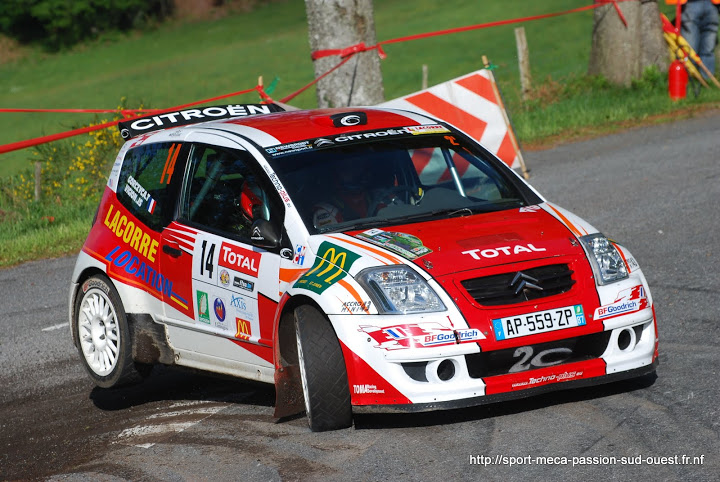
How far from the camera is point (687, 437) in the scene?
5.00 metres

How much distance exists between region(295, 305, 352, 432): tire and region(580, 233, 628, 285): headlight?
A: 140cm

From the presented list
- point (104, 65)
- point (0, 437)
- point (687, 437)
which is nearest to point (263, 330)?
point (0, 437)

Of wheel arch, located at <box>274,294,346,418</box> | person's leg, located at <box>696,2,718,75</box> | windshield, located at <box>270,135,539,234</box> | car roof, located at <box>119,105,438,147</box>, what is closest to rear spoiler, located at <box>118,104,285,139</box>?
car roof, located at <box>119,105,438,147</box>

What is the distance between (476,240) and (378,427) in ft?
3.60

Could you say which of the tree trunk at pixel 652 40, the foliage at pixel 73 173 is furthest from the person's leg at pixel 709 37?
the foliage at pixel 73 173

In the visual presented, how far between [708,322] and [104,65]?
55.5m

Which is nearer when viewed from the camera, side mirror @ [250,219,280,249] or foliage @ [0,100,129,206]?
side mirror @ [250,219,280,249]

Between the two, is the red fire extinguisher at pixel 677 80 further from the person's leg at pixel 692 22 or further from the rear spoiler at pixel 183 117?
the rear spoiler at pixel 183 117

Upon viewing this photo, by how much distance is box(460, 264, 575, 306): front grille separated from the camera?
5.34 metres

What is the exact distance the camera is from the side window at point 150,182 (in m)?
6.97

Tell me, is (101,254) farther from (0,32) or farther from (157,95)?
(0,32)

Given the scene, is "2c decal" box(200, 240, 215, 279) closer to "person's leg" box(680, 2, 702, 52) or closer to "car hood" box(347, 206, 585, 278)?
"car hood" box(347, 206, 585, 278)

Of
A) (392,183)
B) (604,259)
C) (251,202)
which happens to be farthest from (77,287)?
(604,259)

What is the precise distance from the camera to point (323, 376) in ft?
17.8
